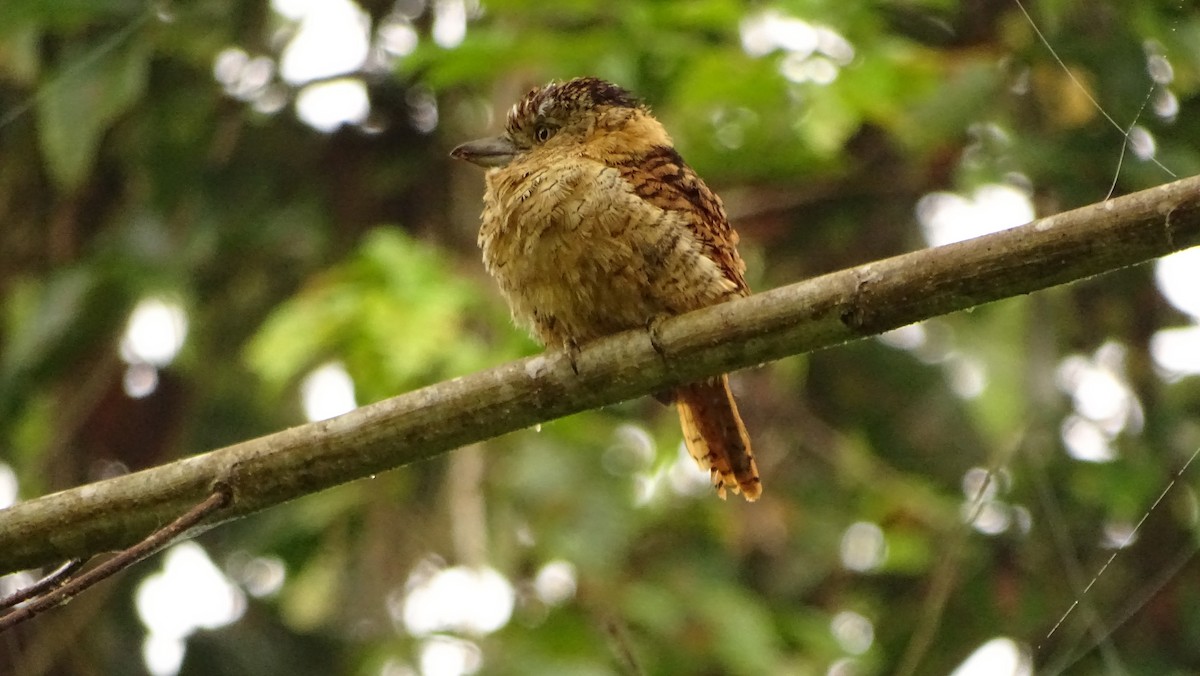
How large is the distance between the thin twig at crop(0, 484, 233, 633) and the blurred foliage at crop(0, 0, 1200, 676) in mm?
835

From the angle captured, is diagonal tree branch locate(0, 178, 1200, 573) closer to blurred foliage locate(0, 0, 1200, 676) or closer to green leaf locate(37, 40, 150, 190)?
blurred foliage locate(0, 0, 1200, 676)

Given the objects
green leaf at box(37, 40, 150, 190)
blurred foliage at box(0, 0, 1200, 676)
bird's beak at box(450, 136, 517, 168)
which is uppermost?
green leaf at box(37, 40, 150, 190)

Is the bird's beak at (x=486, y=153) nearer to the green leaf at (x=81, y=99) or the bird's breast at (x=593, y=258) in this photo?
the bird's breast at (x=593, y=258)

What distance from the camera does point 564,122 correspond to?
3.03 m

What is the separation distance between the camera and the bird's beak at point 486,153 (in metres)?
2.94

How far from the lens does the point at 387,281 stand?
294cm

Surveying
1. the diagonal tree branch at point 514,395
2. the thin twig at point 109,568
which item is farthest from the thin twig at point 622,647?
the thin twig at point 109,568

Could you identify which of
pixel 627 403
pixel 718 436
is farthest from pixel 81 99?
pixel 718 436

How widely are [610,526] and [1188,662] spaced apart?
1.36m

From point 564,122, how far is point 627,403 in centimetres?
65

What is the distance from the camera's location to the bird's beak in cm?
294

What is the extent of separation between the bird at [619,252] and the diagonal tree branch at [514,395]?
0.21 metres

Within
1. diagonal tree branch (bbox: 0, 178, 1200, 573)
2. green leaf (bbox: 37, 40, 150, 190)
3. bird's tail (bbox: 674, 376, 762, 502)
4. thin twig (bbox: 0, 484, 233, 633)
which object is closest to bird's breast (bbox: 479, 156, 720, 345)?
bird's tail (bbox: 674, 376, 762, 502)

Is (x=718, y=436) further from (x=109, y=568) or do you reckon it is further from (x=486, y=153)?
(x=109, y=568)
